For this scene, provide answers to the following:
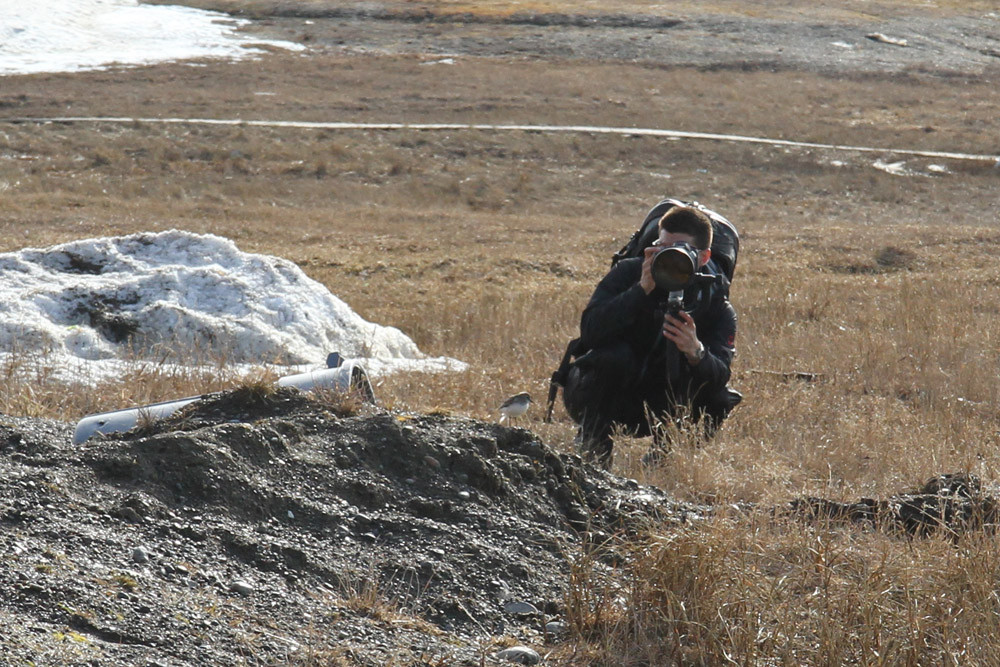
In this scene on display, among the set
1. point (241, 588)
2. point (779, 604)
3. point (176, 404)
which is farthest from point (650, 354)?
point (241, 588)

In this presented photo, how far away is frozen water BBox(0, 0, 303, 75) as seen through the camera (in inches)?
1503

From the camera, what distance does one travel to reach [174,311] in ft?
23.3

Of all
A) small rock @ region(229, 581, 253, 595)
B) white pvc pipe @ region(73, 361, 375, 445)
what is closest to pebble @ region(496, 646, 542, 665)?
small rock @ region(229, 581, 253, 595)

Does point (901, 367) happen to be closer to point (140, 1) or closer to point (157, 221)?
point (157, 221)

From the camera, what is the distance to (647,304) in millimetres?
5023

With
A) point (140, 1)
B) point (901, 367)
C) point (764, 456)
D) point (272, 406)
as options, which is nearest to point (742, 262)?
point (901, 367)

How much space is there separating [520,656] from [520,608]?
1.01 feet

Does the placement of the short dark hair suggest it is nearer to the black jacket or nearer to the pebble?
the black jacket

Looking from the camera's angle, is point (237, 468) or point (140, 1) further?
point (140, 1)

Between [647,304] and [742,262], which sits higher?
[647,304]

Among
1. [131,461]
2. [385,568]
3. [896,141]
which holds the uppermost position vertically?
[131,461]

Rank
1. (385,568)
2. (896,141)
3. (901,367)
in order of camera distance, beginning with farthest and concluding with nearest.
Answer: (896,141), (901,367), (385,568)

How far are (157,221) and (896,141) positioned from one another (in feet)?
71.3

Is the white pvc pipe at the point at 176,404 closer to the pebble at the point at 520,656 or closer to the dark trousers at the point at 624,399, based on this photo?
the dark trousers at the point at 624,399
